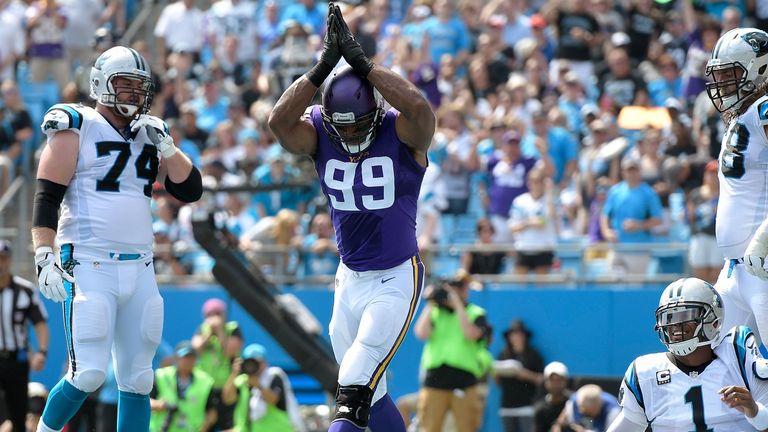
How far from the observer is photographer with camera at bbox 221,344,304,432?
12359mm

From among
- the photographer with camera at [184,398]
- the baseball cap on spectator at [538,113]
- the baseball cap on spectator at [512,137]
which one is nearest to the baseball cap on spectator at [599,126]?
the baseball cap on spectator at [538,113]

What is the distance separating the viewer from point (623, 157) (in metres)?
13.8

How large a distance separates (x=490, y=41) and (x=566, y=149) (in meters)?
2.29

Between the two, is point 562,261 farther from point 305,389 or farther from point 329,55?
point 329,55

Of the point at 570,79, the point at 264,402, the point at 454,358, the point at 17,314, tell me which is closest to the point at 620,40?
the point at 570,79

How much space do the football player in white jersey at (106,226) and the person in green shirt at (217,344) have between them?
222 inches

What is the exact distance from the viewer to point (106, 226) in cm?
729

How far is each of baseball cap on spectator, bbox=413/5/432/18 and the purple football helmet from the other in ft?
32.8

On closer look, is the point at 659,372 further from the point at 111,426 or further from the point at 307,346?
the point at 111,426

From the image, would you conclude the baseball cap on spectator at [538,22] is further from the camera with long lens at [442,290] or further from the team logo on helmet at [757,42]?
the team logo on helmet at [757,42]

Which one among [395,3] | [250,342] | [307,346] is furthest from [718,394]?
[395,3]

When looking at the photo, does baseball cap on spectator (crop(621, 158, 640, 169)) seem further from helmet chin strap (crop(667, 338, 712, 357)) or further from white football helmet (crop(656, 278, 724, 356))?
helmet chin strap (crop(667, 338, 712, 357))

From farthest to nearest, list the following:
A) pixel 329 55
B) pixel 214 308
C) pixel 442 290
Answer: pixel 214 308
pixel 442 290
pixel 329 55

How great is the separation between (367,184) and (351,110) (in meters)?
0.40
